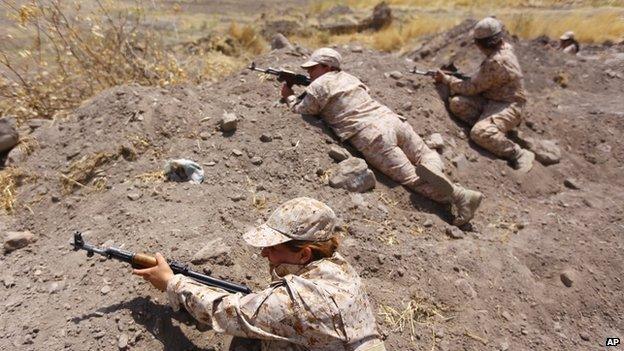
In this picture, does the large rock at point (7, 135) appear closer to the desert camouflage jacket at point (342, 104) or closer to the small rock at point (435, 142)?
the desert camouflage jacket at point (342, 104)

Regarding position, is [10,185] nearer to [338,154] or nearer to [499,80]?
[338,154]

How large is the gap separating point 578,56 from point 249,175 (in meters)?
7.65

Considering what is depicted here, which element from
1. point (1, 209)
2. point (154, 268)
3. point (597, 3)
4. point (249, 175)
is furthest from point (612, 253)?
point (597, 3)

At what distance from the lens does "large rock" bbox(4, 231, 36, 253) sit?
354cm

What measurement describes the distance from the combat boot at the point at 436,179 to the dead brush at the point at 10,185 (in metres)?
3.34

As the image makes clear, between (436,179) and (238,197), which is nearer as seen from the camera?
(238,197)

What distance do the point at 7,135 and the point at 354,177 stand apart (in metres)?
3.13

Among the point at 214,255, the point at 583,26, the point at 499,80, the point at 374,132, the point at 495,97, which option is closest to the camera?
the point at 214,255

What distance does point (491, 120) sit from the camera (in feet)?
18.8

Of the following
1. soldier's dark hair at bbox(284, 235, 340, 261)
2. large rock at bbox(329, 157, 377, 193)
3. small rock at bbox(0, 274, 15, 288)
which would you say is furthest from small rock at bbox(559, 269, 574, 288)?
small rock at bbox(0, 274, 15, 288)

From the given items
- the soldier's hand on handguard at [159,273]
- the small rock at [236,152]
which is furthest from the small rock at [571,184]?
the soldier's hand on handguard at [159,273]

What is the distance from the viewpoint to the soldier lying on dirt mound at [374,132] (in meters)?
4.25

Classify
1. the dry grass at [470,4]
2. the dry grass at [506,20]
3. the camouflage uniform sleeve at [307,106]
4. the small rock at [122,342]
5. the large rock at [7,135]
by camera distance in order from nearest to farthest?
the small rock at [122,342] → the large rock at [7,135] → the camouflage uniform sleeve at [307,106] → the dry grass at [506,20] → the dry grass at [470,4]

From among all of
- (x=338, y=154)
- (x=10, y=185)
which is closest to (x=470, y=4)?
(x=338, y=154)
